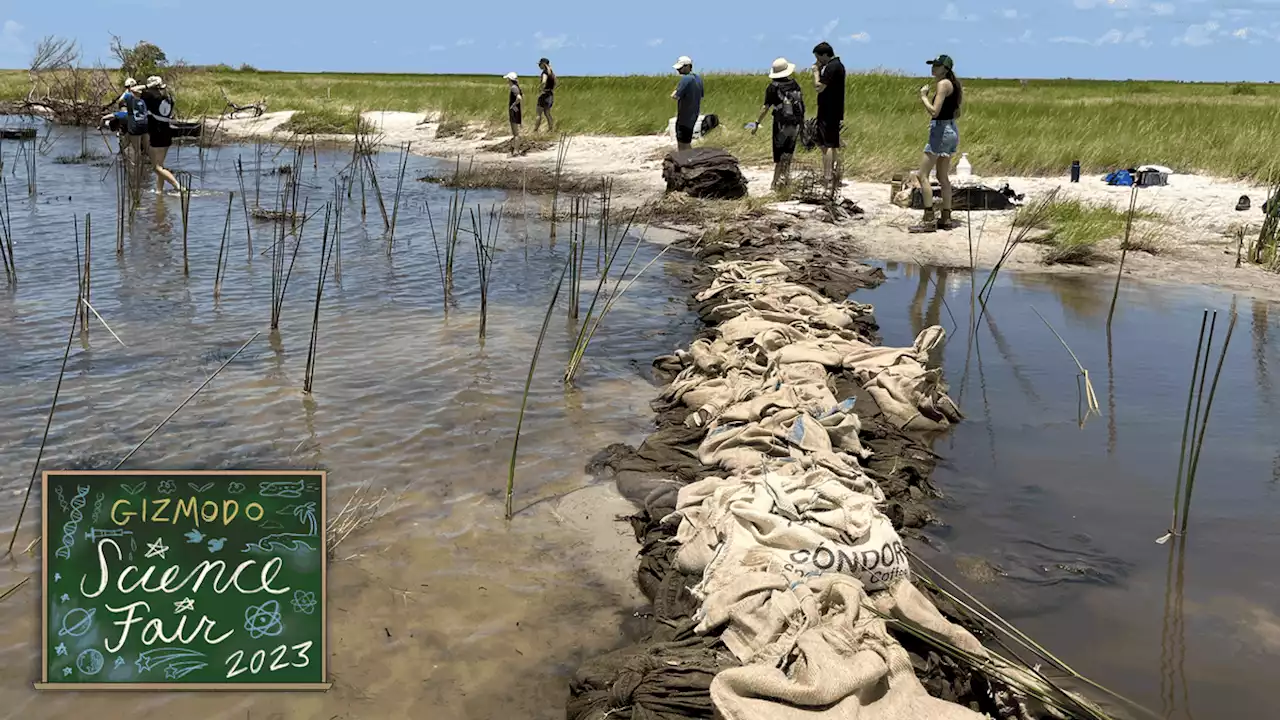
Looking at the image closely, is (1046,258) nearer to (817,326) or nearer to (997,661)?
(817,326)

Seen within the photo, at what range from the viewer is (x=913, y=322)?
6797 mm

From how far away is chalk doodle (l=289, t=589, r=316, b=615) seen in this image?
2191 millimetres

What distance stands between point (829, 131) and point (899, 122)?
18.8 ft

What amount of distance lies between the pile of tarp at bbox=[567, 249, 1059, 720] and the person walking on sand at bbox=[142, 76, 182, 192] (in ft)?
27.5

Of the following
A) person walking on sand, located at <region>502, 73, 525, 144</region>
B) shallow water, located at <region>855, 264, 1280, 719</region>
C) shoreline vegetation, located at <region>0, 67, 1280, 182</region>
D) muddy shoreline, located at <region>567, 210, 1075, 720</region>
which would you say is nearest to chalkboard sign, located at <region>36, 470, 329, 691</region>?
muddy shoreline, located at <region>567, 210, 1075, 720</region>

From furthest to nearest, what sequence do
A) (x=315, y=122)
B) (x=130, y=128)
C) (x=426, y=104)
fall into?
1. (x=426, y=104)
2. (x=315, y=122)
3. (x=130, y=128)

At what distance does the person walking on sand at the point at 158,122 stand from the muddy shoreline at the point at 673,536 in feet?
24.4

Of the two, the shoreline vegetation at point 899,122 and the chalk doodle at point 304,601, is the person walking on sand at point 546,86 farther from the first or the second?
the chalk doodle at point 304,601

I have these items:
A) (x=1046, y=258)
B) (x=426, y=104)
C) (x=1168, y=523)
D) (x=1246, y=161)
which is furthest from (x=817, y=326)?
(x=426, y=104)

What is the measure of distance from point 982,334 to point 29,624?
214 inches

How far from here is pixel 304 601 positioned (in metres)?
2.20

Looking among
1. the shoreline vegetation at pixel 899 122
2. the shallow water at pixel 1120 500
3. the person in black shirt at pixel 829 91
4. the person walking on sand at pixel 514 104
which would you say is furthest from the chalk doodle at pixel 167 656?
the person walking on sand at pixel 514 104

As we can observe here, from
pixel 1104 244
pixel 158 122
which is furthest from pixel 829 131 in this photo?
pixel 158 122

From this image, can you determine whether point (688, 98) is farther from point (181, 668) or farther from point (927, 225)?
point (181, 668)
